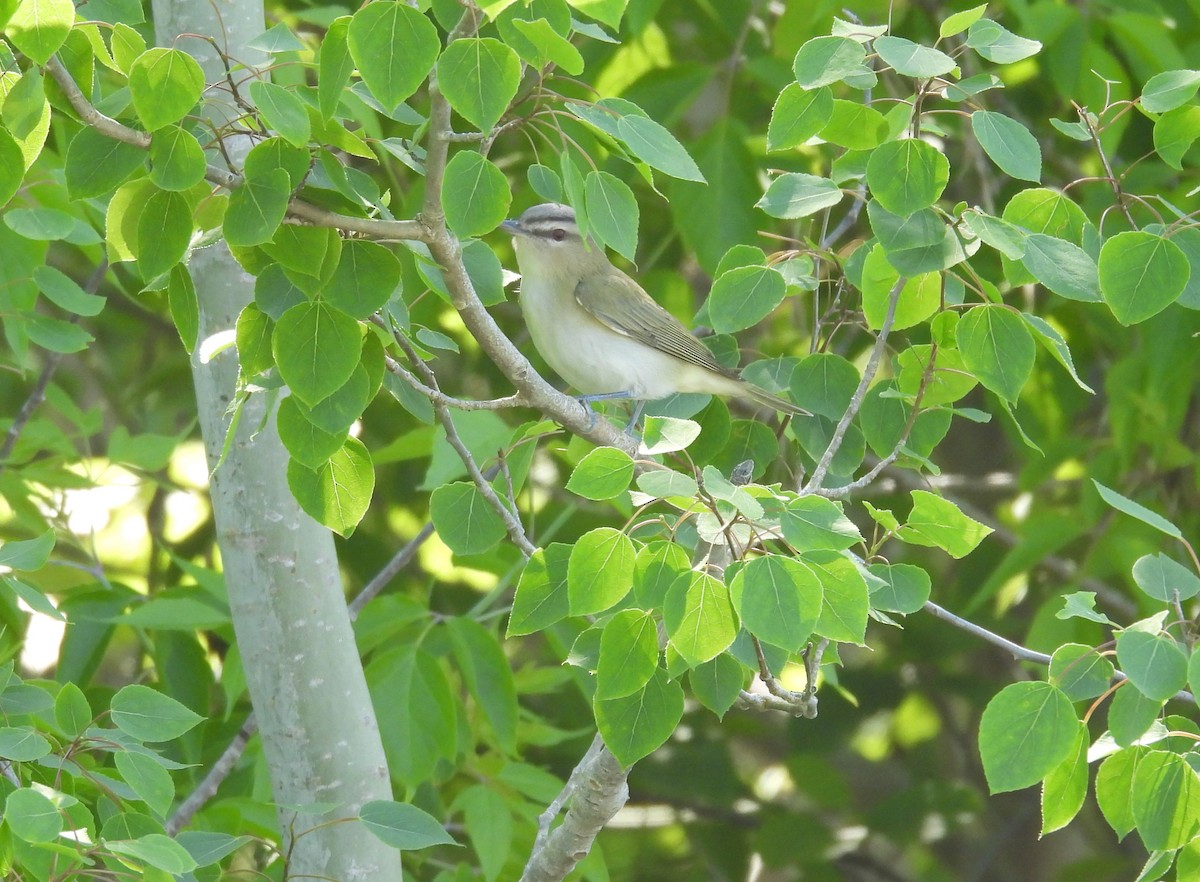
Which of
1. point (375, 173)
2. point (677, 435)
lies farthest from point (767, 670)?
point (375, 173)

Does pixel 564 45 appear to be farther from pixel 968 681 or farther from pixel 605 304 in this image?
pixel 968 681

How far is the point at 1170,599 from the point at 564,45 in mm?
1160

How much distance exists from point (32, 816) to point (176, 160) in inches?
32.2

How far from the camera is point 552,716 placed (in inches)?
198

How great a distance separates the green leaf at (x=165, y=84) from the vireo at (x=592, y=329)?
8.12 ft

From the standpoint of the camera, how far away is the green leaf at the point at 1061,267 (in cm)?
198

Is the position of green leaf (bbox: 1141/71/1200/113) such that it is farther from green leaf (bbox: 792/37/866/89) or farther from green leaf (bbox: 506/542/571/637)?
green leaf (bbox: 506/542/571/637)

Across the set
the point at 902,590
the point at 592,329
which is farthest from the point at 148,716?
the point at 592,329

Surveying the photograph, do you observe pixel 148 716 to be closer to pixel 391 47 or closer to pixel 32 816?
pixel 32 816

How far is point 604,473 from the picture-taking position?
176 cm

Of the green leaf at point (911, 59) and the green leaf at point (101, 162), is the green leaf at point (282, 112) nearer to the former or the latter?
the green leaf at point (101, 162)

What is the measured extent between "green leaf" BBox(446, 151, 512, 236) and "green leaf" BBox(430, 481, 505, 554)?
2.29 feet

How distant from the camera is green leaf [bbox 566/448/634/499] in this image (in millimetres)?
1753

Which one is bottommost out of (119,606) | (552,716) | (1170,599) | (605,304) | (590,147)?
(552,716)
